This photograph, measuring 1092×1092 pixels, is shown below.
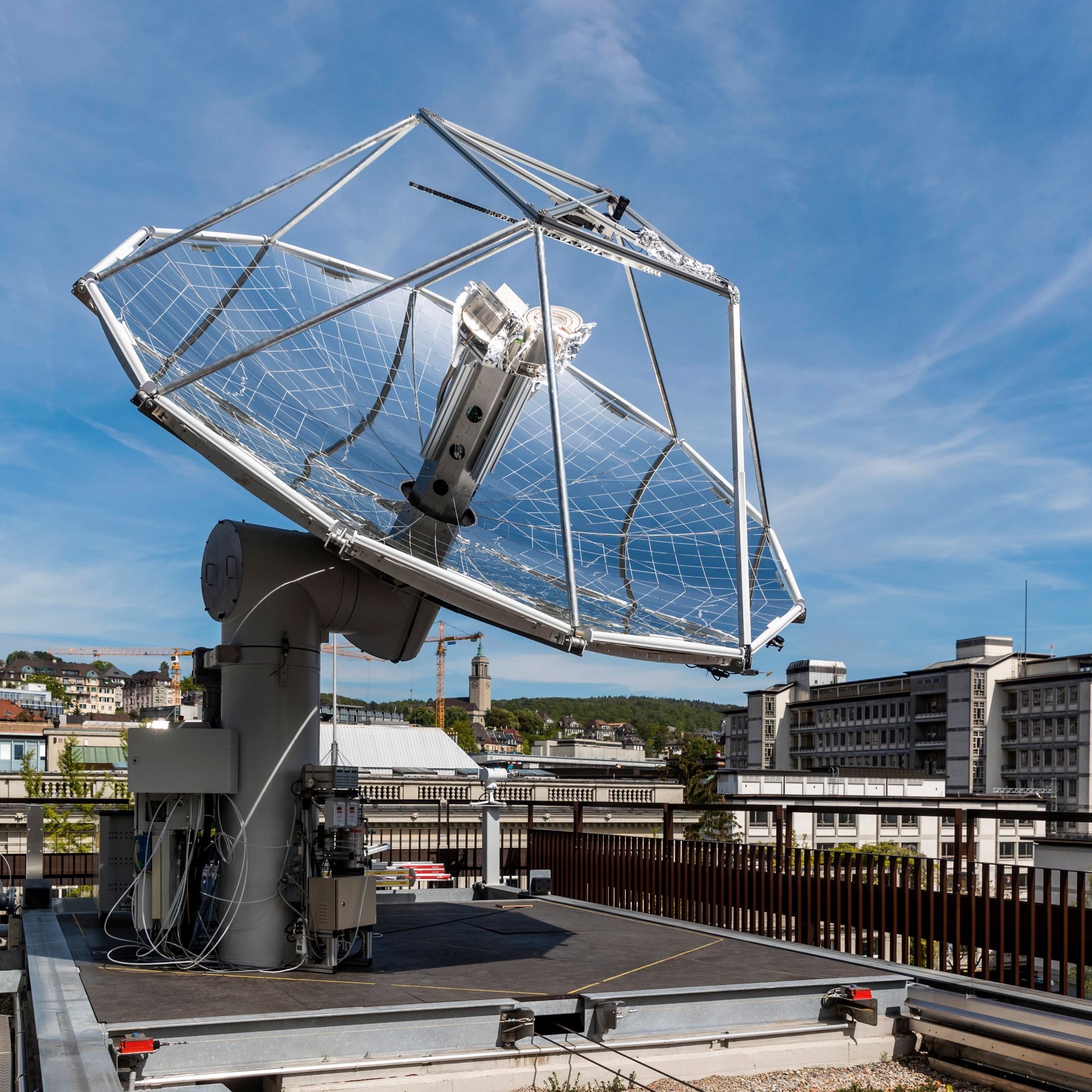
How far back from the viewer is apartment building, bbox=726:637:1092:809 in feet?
343

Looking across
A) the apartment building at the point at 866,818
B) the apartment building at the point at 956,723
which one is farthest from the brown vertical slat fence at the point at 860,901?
the apartment building at the point at 956,723

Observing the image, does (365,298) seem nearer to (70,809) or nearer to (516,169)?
(516,169)

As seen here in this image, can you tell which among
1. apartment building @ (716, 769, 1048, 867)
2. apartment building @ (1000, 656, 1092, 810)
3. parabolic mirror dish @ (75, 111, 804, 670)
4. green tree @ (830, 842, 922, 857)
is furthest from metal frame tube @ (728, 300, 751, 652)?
apartment building @ (1000, 656, 1092, 810)

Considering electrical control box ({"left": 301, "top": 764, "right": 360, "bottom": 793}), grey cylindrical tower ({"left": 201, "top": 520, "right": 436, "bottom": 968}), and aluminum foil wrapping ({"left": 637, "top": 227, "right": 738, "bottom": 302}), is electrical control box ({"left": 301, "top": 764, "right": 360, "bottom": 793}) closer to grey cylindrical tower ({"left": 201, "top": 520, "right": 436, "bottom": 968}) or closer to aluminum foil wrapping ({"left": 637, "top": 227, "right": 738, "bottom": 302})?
grey cylindrical tower ({"left": 201, "top": 520, "right": 436, "bottom": 968})

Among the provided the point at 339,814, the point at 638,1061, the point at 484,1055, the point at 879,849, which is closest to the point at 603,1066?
the point at 638,1061

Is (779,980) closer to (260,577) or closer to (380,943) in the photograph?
(380,943)

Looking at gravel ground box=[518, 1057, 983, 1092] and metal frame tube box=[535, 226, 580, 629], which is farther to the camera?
metal frame tube box=[535, 226, 580, 629]

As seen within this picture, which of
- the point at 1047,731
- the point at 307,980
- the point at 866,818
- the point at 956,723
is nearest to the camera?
the point at 307,980

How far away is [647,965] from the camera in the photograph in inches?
427

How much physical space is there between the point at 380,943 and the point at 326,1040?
177 inches

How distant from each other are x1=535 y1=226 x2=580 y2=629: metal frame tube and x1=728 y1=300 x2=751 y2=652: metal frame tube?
1.50 metres

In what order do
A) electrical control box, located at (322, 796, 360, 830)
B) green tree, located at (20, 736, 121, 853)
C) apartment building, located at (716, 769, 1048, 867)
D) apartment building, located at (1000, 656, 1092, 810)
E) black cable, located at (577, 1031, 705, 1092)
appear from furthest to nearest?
1. apartment building, located at (1000, 656, 1092, 810)
2. apartment building, located at (716, 769, 1048, 867)
3. green tree, located at (20, 736, 121, 853)
4. electrical control box, located at (322, 796, 360, 830)
5. black cable, located at (577, 1031, 705, 1092)

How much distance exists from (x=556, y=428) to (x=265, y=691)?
408 cm

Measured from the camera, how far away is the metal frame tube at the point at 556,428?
9266 millimetres
